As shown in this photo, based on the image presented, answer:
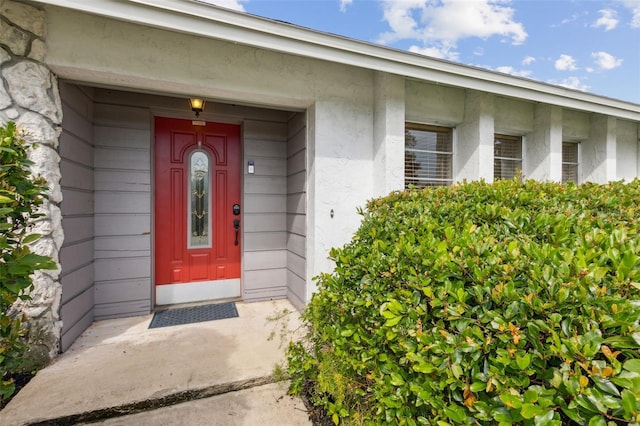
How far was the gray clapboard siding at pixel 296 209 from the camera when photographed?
3453 mm

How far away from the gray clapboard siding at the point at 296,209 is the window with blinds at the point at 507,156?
3015mm

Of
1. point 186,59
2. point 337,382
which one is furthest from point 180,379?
point 186,59

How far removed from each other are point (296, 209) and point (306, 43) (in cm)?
186

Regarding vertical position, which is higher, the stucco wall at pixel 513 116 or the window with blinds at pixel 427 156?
the stucco wall at pixel 513 116

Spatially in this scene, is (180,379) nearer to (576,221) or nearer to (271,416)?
(271,416)

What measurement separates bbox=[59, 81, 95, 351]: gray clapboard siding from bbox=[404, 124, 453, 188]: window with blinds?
3.70 m

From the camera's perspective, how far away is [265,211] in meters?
3.89

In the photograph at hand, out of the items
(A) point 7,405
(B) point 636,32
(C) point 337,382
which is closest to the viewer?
(C) point 337,382

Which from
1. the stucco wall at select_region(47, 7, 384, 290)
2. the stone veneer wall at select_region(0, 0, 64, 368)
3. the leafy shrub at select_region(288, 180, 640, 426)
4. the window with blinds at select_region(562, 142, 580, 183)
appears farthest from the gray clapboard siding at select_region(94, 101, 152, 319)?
the window with blinds at select_region(562, 142, 580, 183)

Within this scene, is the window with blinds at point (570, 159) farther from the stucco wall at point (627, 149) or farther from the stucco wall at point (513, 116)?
the stucco wall at point (513, 116)

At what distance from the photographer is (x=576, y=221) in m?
1.65

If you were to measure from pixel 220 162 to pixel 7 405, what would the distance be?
2.86 metres

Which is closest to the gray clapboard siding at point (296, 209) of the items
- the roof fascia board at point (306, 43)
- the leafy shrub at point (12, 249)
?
the roof fascia board at point (306, 43)

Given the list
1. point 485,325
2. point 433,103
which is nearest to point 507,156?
point 433,103
